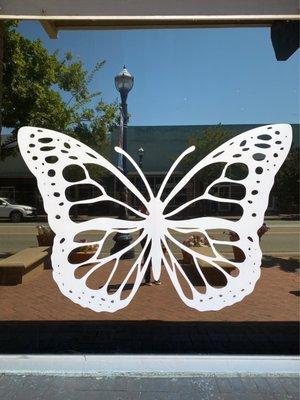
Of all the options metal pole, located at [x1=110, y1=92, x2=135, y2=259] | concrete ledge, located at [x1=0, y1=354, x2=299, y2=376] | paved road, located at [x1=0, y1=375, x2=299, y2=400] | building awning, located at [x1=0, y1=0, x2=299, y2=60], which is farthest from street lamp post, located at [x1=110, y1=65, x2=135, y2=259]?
paved road, located at [x1=0, y1=375, x2=299, y2=400]

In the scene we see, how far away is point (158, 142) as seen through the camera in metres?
5.15

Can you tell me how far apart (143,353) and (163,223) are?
1251mm

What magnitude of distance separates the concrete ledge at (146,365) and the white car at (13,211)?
1.32 metres

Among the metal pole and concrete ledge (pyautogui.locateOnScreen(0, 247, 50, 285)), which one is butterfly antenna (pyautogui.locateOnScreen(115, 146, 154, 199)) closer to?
the metal pole

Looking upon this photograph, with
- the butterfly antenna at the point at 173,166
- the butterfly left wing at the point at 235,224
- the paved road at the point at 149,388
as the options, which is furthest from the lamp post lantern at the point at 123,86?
the paved road at the point at 149,388

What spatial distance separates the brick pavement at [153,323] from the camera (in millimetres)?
5121

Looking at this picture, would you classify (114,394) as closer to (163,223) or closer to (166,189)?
(163,223)

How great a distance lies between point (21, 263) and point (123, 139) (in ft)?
5.17

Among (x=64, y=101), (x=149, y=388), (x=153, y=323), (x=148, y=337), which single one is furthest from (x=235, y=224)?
(x=64, y=101)

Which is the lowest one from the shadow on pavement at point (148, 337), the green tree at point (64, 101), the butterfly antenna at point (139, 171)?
the shadow on pavement at point (148, 337)

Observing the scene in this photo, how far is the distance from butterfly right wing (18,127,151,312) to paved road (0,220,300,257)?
0.38 m

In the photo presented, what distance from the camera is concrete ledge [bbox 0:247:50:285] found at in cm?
→ 516
